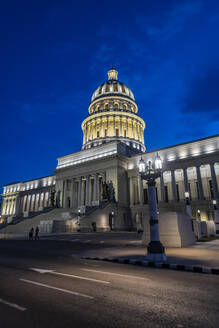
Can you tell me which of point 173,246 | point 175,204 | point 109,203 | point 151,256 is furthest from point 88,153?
point 151,256

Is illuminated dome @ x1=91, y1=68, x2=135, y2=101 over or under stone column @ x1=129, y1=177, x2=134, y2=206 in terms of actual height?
over

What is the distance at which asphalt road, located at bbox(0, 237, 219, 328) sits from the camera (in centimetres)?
407

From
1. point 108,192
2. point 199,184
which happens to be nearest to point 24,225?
point 108,192

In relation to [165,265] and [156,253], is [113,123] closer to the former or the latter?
[156,253]

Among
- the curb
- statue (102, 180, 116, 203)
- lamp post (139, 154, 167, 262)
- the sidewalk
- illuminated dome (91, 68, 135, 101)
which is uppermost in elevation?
illuminated dome (91, 68, 135, 101)

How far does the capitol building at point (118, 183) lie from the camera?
41.8 meters

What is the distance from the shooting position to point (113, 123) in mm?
69312

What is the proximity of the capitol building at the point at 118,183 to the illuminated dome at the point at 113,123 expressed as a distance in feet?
0.91

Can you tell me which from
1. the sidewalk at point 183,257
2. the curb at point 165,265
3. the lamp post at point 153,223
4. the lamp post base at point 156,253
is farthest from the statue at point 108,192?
the lamp post base at point 156,253

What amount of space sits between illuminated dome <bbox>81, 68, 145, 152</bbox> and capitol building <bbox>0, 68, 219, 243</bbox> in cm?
28

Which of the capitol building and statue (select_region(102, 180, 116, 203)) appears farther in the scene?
statue (select_region(102, 180, 116, 203))

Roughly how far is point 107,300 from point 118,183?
146 feet

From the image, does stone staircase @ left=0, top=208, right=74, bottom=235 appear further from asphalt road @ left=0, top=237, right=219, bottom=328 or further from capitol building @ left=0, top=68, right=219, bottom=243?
asphalt road @ left=0, top=237, right=219, bottom=328

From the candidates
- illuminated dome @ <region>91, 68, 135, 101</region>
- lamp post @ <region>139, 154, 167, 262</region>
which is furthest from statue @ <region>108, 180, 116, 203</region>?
illuminated dome @ <region>91, 68, 135, 101</region>
